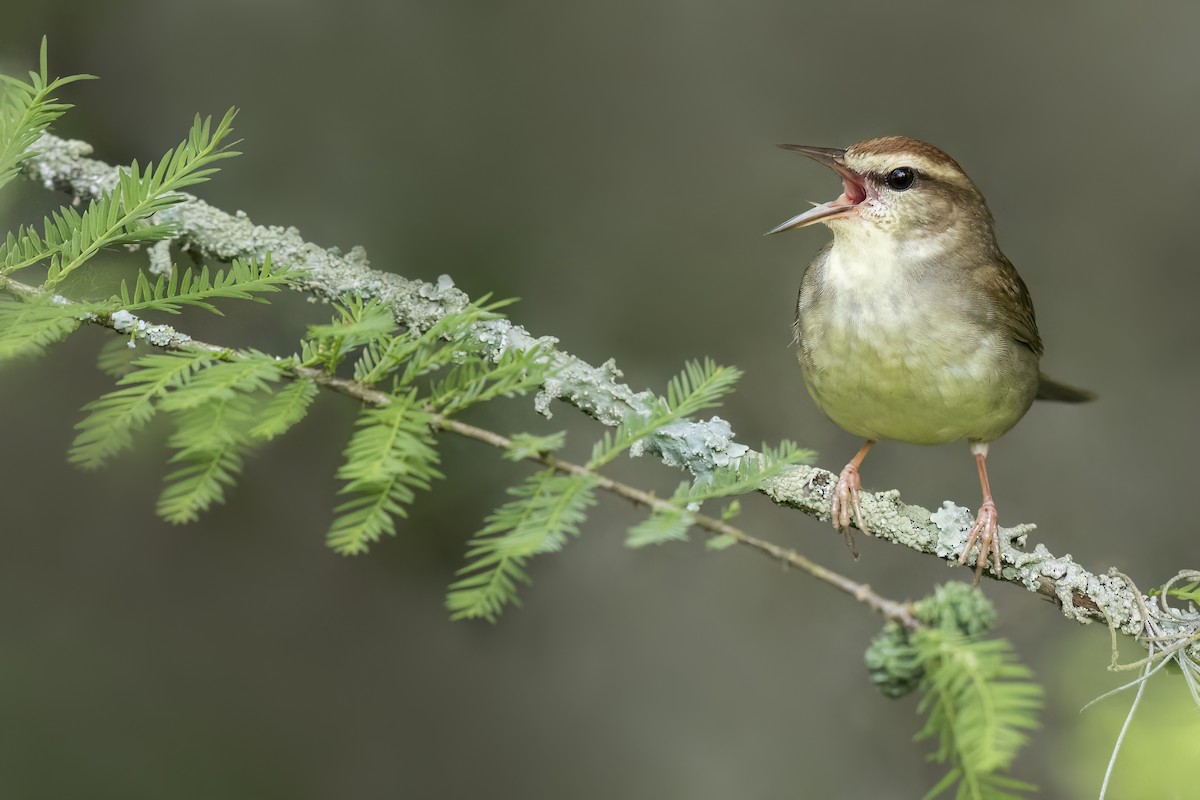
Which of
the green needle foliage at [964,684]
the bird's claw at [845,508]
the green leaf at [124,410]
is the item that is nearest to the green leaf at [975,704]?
the green needle foliage at [964,684]

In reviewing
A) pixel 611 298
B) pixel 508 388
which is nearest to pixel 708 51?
pixel 611 298

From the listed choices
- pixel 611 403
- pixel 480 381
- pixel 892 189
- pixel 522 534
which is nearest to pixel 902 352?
pixel 892 189

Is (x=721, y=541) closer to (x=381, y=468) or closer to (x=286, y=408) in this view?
(x=381, y=468)

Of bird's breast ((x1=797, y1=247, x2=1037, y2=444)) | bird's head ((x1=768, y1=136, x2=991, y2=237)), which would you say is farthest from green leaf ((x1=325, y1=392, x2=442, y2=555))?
bird's head ((x1=768, y1=136, x2=991, y2=237))

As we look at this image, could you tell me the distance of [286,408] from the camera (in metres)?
1.62

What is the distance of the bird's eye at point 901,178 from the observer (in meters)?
3.35

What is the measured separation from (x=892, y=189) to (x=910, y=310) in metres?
0.42

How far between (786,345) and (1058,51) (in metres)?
1.76

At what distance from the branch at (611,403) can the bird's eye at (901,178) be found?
3.25 ft

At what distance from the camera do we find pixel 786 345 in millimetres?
4812

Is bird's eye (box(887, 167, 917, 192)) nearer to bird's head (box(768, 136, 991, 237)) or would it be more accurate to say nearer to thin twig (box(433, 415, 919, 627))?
bird's head (box(768, 136, 991, 237))

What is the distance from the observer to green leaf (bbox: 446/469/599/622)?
146 centimetres

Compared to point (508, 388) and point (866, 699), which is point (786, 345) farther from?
point (508, 388)

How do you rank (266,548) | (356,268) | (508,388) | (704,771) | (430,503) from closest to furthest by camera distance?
(508,388) < (356,268) < (430,503) < (266,548) < (704,771)
